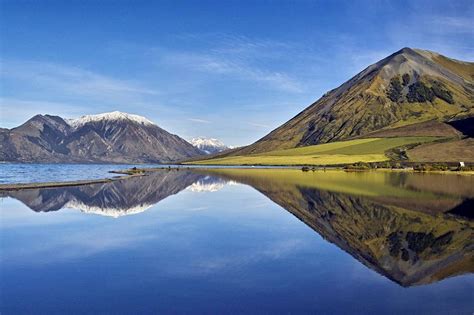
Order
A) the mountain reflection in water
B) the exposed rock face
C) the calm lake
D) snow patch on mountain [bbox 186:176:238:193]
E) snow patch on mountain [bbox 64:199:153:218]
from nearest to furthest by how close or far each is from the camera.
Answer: the calm lake, the mountain reflection in water, snow patch on mountain [bbox 64:199:153:218], the exposed rock face, snow patch on mountain [bbox 186:176:238:193]

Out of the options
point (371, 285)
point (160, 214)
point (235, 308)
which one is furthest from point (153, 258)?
point (160, 214)

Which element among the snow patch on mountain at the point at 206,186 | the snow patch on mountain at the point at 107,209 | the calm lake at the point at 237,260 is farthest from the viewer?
the snow patch on mountain at the point at 206,186

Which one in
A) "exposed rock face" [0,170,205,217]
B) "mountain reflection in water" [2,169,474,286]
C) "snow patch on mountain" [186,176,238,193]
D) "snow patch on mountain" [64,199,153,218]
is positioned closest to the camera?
"mountain reflection in water" [2,169,474,286]

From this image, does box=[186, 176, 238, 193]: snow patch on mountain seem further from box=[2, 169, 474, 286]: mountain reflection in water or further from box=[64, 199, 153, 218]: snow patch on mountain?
box=[64, 199, 153, 218]: snow patch on mountain

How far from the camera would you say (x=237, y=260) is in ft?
76.5

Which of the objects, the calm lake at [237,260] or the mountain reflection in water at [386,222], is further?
the mountain reflection in water at [386,222]

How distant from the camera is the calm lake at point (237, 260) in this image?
16.5 metres

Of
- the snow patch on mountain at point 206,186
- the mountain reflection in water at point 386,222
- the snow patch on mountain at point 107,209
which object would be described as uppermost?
the snow patch on mountain at point 206,186

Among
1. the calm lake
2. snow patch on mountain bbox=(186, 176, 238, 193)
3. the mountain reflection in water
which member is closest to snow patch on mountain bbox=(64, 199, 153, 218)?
the mountain reflection in water

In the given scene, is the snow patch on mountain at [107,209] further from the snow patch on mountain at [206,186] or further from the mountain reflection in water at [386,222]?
the snow patch on mountain at [206,186]

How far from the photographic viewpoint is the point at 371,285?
1897 centimetres

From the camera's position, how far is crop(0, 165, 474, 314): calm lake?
16516 mm

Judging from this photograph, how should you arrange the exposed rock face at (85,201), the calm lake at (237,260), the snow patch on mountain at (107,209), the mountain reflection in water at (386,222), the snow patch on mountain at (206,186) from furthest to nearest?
the snow patch on mountain at (206,186)
the exposed rock face at (85,201)
the snow patch on mountain at (107,209)
the mountain reflection in water at (386,222)
the calm lake at (237,260)

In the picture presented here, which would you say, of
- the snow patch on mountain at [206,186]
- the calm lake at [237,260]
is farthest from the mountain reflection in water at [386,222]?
the snow patch on mountain at [206,186]
